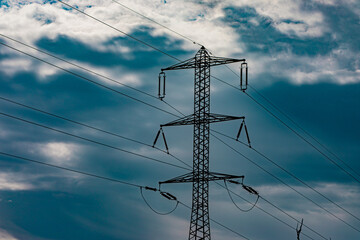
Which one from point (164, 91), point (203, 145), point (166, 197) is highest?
point (164, 91)

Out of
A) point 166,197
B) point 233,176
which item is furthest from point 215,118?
point 166,197

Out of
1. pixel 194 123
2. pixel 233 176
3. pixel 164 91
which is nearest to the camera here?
pixel 233 176

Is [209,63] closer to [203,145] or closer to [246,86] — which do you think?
[246,86]

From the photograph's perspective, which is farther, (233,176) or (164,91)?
(164,91)

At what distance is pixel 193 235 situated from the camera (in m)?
42.3

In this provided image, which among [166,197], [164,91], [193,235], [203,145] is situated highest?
[164,91]

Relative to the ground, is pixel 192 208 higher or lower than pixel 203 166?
lower

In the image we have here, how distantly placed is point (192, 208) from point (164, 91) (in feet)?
34.3

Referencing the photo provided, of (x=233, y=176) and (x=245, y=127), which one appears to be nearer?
(x=233, y=176)

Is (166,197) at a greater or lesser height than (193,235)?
greater

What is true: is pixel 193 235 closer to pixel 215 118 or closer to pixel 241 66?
pixel 215 118

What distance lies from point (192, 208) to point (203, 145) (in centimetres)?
504

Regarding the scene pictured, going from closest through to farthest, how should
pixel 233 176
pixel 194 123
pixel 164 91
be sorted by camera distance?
pixel 233 176, pixel 194 123, pixel 164 91

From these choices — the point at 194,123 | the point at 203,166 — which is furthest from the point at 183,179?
the point at 194,123
